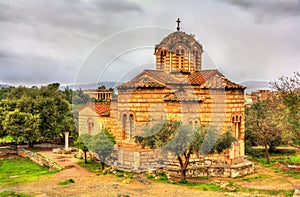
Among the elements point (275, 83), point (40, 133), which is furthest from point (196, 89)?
point (40, 133)

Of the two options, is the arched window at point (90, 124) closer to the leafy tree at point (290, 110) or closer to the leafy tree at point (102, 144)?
the leafy tree at point (102, 144)

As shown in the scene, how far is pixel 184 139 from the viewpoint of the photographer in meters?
17.2

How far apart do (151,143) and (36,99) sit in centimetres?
2242

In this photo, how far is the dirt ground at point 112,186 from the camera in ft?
52.5

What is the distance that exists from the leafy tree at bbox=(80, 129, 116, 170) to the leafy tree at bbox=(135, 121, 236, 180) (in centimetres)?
440

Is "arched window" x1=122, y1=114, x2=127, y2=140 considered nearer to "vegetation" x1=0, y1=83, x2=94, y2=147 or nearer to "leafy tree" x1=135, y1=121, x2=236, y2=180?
"leafy tree" x1=135, y1=121, x2=236, y2=180

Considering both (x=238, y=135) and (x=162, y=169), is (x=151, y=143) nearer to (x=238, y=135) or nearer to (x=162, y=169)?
(x=162, y=169)

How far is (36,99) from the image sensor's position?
118 ft

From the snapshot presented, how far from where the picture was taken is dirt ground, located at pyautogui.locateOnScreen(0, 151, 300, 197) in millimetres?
15991

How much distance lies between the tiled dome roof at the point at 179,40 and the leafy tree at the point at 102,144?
27.2 ft

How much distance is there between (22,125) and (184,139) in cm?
2206

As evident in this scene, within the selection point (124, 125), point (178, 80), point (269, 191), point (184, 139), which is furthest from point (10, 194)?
point (269, 191)

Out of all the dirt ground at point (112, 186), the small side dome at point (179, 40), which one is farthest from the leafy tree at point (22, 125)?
the small side dome at point (179, 40)

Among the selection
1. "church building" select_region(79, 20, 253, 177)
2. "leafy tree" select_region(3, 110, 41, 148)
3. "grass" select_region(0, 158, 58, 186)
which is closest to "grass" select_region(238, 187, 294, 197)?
"church building" select_region(79, 20, 253, 177)
